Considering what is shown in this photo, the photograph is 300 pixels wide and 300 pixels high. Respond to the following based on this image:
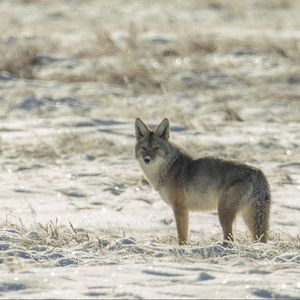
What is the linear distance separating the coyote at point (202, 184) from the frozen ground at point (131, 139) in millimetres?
239

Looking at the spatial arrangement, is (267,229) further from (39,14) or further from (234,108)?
(39,14)

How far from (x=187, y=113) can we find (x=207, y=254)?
6.86 meters

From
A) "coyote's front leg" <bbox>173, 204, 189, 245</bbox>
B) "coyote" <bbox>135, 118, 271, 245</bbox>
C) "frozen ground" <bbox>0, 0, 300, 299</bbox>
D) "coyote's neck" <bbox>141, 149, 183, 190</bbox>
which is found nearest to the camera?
"frozen ground" <bbox>0, 0, 300, 299</bbox>

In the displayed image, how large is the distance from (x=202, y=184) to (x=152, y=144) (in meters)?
0.84

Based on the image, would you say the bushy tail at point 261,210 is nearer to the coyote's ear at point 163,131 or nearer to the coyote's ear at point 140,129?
Answer: the coyote's ear at point 163,131

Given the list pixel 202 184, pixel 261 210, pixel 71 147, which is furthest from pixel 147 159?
pixel 71 147

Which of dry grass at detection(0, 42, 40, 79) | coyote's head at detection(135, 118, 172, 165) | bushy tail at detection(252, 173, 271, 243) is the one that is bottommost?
bushy tail at detection(252, 173, 271, 243)

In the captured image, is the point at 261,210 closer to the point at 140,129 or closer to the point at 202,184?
the point at 202,184

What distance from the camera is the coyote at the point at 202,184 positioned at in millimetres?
7324

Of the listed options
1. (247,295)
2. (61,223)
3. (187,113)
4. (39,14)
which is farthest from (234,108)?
(39,14)

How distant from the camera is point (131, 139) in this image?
11.6m

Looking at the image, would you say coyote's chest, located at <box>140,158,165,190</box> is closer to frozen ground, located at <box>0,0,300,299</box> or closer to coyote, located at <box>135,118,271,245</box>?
coyote, located at <box>135,118,271,245</box>

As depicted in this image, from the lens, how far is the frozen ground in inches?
229

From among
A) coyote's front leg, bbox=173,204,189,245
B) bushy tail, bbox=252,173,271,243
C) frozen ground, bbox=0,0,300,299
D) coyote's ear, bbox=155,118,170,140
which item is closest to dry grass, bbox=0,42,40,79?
frozen ground, bbox=0,0,300,299
